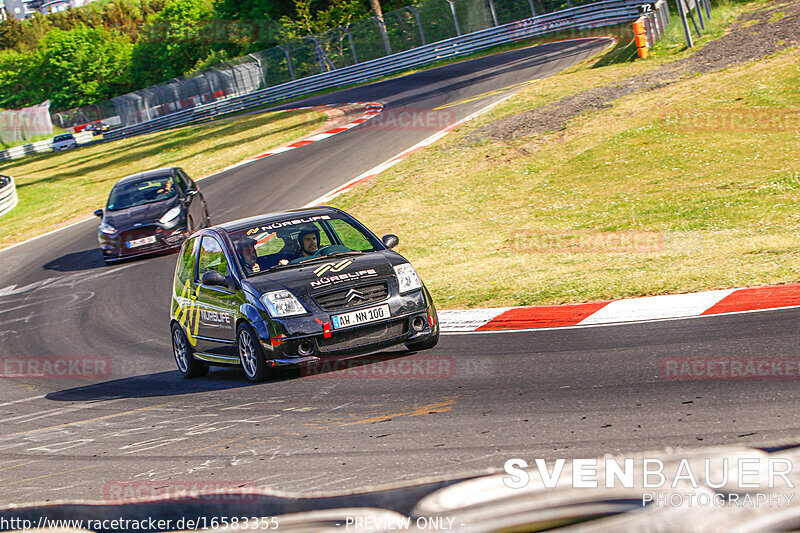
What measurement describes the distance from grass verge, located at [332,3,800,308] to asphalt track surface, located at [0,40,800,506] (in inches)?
88.4

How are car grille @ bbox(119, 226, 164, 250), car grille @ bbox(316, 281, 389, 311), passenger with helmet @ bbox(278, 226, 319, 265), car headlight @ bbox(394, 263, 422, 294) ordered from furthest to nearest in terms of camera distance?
car grille @ bbox(119, 226, 164, 250)
passenger with helmet @ bbox(278, 226, 319, 265)
car headlight @ bbox(394, 263, 422, 294)
car grille @ bbox(316, 281, 389, 311)

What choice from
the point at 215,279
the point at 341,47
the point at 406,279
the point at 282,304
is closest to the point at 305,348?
the point at 282,304

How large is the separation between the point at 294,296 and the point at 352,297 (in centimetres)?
52

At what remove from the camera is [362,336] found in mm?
7910

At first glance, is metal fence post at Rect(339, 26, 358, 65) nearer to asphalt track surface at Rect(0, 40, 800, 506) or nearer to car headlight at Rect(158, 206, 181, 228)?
car headlight at Rect(158, 206, 181, 228)

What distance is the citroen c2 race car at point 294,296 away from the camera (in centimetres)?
786

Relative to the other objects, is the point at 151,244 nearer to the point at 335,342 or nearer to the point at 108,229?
the point at 108,229

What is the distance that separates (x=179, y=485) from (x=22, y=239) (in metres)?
21.4

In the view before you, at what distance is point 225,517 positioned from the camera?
446 centimetres

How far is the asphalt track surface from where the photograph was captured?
500 centimetres

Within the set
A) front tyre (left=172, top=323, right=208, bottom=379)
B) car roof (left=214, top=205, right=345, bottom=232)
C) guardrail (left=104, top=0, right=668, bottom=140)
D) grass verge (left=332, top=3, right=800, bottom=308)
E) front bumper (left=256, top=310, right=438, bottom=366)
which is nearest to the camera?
front bumper (left=256, top=310, right=438, bottom=366)

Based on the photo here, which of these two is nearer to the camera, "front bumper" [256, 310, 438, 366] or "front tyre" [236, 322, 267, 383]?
"front bumper" [256, 310, 438, 366]

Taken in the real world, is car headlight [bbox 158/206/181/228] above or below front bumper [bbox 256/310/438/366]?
above

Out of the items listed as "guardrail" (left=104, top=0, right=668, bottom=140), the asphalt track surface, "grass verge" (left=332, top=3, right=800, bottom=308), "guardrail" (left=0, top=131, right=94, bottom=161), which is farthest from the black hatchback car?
"guardrail" (left=0, top=131, right=94, bottom=161)
